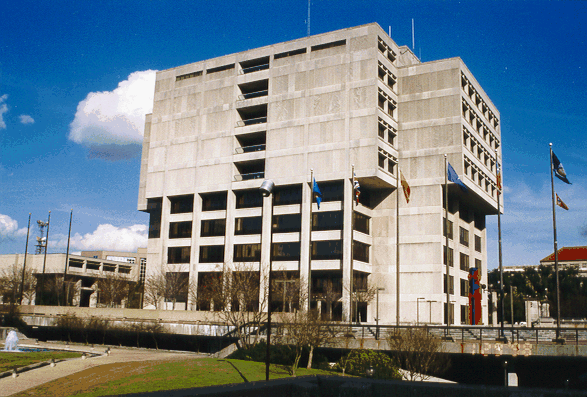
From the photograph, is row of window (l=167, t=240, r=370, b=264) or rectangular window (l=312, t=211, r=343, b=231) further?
rectangular window (l=312, t=211, r=343, b=231)

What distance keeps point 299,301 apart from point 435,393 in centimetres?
5816

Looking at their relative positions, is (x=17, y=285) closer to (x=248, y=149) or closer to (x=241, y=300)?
(x=248, y=149)

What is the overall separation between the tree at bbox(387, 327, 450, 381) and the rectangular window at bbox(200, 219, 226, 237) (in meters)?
52.5

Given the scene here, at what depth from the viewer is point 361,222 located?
254ft

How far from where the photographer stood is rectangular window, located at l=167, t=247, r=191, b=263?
87312mm

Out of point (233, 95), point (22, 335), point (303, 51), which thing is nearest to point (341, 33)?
point (303, 51)

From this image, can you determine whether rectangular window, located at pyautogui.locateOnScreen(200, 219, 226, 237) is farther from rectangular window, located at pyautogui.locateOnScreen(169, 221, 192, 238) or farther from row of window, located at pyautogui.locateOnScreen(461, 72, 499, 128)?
row of window, located at pyautogui.locateOnScreen(461, 72, 499, 128)

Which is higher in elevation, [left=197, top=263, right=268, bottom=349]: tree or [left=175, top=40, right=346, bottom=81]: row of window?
[left=175, top=40, right=346, bottom=81]: row of window

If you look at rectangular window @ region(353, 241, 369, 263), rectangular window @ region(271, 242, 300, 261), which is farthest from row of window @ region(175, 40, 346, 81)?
rectangular window @ region(353, 241, 369, 263)

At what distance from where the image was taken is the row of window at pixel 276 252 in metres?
74.8

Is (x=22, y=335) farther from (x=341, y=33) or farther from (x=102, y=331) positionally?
(x=341, y=33)

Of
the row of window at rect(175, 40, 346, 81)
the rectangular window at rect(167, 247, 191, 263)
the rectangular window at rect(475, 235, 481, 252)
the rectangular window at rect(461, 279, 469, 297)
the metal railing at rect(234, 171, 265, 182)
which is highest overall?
the row of window at rect(175, 40, 346, 81)

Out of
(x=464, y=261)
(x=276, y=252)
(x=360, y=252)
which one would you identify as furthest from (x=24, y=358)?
(x=464, y=261)

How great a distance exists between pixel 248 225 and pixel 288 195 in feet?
26.0
